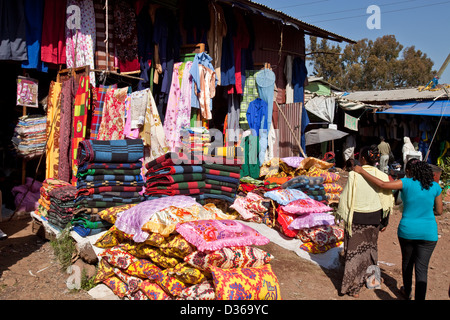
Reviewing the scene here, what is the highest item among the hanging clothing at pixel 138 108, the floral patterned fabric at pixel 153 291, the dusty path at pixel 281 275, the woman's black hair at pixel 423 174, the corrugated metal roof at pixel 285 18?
the corrugated metal roof at pixel 285 18

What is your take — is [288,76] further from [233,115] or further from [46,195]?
[46,195]

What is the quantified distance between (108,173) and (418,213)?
3.71 meters

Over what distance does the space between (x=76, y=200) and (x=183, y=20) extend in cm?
466

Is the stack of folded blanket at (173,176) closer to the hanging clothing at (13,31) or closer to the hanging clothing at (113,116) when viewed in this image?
the hanging clothing at (113,116)

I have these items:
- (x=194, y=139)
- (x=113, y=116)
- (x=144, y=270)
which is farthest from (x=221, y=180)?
(x=144, y=270)

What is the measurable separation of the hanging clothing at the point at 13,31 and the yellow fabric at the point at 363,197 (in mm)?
5513

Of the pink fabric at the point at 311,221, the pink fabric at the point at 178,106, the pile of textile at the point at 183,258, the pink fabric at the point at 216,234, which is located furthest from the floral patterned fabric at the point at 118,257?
the pink fabric at the point at 178,106

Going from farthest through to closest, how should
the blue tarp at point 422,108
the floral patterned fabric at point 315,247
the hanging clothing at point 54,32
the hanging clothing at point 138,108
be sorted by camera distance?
the blue tarp at point 422,108
the hanging clothing at point 54,32
the hanging clothing at point 138,108
the floral patterned fabric at point 315,247

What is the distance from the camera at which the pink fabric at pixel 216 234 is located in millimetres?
3156

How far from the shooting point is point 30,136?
6.53m

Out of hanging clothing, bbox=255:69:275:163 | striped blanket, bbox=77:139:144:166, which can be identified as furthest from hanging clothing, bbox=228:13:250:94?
striped blanket, bbox=77:139:144:166

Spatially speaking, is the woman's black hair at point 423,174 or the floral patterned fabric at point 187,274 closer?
the floral patterned fabric at point 187,274

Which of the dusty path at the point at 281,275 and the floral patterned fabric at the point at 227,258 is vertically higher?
the floral patterned fabric at the point at 227,258

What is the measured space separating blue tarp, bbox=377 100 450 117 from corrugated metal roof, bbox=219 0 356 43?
3557 mm
